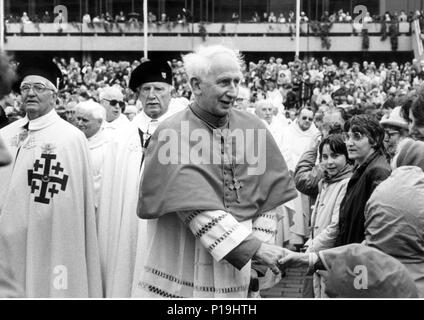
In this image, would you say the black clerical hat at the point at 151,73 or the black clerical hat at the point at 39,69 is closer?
the black clerical hat at the point at 39,69

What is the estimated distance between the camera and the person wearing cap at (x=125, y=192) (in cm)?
561

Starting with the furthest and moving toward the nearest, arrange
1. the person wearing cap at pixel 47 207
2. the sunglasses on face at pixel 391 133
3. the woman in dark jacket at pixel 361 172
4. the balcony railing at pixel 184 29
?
the balcony railing at pixel 184 29, the sunglasses on face at pixel 391 133, the person wearing cap at pixel 47 207, the woman in dark jacket at pixel 361 172

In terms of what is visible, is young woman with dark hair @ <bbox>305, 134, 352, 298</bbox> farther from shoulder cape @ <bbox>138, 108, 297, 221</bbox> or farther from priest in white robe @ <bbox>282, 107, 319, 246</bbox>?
priest in white robe @ <bbox>282, 107, 319, 246</bbox>

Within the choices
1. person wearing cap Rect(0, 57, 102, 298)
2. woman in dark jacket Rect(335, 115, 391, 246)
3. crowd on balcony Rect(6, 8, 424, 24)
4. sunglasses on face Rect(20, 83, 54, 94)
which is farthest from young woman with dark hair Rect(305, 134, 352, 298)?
crowd on balcony Rect(6, 8, 424, 24)

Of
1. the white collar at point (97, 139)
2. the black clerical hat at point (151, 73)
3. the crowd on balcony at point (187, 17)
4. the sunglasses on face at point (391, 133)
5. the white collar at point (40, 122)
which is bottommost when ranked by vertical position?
the white collar at point (97, 139)

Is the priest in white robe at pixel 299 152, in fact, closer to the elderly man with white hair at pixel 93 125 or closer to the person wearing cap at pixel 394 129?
the elderly man with white hair at pixel 93 125

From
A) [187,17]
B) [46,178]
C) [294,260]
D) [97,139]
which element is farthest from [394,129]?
[187,17]

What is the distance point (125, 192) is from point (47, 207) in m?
0.54

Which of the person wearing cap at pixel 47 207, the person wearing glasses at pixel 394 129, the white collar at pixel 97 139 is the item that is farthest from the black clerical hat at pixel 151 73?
the person wearing glasses at pixel 394 129

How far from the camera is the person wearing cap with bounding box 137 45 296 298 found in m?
3.97

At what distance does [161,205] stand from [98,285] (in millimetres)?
1728

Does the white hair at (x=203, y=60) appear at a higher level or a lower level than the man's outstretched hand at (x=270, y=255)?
higher
